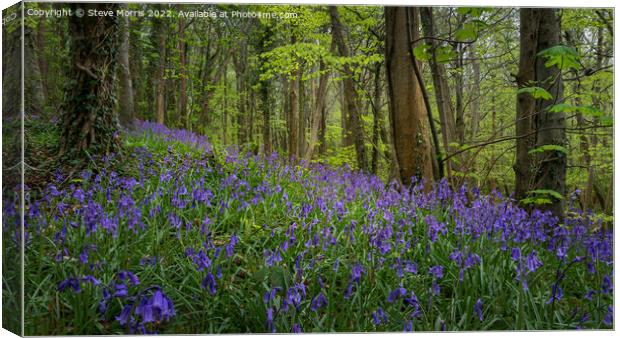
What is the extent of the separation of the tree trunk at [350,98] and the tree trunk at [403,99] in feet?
1.12

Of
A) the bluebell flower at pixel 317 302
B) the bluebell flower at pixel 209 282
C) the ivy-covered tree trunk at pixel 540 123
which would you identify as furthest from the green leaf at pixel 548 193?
the bluebell flower at pixel 209 282

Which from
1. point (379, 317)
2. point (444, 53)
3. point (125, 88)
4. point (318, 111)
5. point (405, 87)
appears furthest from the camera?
point (318, 111)

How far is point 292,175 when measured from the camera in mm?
3832

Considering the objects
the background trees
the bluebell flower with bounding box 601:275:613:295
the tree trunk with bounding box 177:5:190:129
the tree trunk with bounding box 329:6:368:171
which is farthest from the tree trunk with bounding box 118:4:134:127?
the bluebell flower with bounding box 601:275:613:295

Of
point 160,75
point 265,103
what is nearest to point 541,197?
point 265,103

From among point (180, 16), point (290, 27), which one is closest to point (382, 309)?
point (290, 27)

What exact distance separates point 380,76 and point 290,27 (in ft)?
7.72

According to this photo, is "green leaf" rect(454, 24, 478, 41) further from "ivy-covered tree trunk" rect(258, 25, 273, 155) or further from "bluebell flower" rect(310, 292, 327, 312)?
"bluebell flower" rect(310, 292, 327, 312)

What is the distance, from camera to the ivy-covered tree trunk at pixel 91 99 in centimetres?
324

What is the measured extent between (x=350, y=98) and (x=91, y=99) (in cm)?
293

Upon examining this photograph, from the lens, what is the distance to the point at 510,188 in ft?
11.5

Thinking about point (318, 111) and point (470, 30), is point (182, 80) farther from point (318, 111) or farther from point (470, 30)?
point (470, 30)

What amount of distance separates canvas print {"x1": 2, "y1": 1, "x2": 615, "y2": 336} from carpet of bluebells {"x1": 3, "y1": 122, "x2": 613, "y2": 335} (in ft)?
0.04

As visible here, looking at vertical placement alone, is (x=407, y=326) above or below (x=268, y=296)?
below
